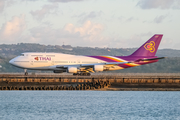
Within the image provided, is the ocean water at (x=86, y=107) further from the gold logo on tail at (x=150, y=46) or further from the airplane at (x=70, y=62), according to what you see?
the gold logo on tail at (x=150, y=46)

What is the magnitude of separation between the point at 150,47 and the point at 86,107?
45965mm

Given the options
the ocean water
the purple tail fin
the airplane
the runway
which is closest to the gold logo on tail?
the purple tail fin

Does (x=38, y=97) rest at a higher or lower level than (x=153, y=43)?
lower

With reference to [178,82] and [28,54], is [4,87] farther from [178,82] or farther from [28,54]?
[178,82]

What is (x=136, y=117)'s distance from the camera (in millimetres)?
41875

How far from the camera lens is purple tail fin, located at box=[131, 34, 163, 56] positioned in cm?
9144

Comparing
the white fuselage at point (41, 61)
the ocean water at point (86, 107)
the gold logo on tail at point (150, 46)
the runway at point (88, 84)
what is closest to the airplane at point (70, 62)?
the white fuselage at point (41, 61)

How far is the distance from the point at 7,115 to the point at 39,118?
3.78m

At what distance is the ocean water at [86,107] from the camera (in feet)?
138

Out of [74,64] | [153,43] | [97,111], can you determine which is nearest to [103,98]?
[97,111]

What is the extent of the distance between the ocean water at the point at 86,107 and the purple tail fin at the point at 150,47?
108 feet

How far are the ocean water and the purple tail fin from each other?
3292 cm

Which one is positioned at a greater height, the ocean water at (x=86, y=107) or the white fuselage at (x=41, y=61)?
the white fuselage at (x=41, y=61)

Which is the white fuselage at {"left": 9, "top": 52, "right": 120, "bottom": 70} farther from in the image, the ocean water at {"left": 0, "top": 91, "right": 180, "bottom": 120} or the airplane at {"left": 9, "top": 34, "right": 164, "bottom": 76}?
the ocean water at {"left": 0, "top": 91, "right": 180, "bottom": 120}
